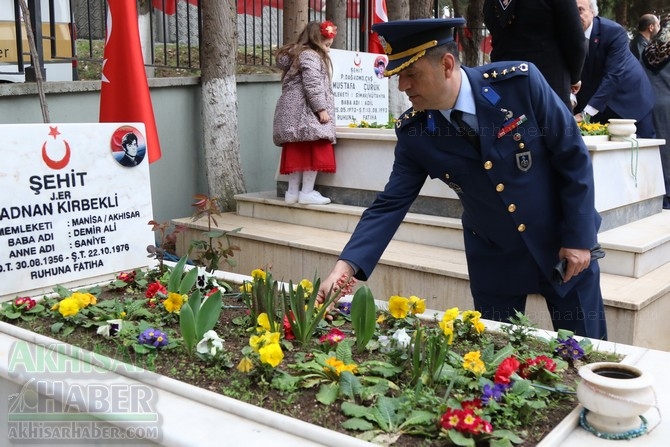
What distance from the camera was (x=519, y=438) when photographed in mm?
1768

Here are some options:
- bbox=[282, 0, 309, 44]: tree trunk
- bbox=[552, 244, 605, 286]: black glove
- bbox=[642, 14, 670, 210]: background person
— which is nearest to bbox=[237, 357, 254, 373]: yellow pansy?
bbox=[552, 244, 605, 286]: black glove

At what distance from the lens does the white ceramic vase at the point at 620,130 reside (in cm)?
495

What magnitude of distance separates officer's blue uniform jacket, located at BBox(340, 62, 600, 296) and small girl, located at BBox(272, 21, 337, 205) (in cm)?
305

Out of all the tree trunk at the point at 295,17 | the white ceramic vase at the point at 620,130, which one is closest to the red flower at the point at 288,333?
the white ceramic vase at the point at 620,130

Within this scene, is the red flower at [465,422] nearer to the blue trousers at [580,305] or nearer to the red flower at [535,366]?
the red flower at [535,366]

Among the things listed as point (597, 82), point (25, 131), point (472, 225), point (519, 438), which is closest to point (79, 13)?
point (597, 82)

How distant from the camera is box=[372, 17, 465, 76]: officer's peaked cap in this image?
2396mm

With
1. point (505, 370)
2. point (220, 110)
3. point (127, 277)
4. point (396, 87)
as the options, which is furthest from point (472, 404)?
point (396, 87)

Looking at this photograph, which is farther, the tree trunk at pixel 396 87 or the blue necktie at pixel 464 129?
the tree trunk at pixel 396 87

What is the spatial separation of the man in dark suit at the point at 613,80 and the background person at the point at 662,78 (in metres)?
0.21

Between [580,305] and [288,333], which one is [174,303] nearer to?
[288,333]

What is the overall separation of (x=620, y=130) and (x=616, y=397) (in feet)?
11.9

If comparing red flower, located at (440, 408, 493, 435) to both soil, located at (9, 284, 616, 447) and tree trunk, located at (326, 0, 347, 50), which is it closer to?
soil, located at (9, 284, 616, 447)

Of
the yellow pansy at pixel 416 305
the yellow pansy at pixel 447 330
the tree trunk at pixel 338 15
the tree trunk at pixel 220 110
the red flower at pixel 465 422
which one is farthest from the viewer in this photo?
the tree trunk at pixel 338 15
